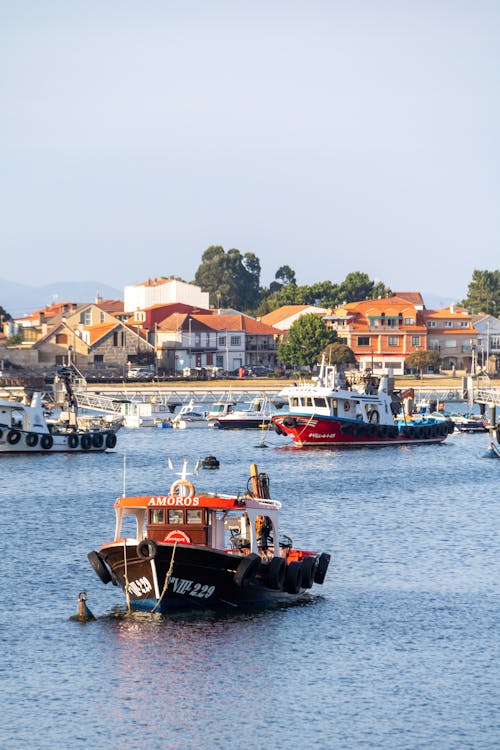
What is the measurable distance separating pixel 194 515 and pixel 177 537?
0.85 meters

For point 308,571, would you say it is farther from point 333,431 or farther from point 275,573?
point 333,431

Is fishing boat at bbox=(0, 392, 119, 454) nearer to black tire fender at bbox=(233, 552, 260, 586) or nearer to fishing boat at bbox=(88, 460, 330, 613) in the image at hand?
fishing boat at bbox=(88, 460, 330, 613)

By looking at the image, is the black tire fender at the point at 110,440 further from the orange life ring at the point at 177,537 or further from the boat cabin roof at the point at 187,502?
the orange life ring at the point at 177,537

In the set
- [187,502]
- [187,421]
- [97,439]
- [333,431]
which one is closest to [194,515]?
[187,502]

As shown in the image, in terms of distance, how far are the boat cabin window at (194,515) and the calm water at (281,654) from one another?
10.3 feet

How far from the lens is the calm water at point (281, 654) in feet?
118

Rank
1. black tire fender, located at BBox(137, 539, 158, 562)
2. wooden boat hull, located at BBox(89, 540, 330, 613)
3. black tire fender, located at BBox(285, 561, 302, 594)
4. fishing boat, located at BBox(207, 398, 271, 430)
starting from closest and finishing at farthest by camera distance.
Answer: black tire fender, located at BBox(137, 539, 158, 562), wooden boat hull, located at BBox(89, 540, 330, 613), black tire fender, located at BBox(285, 561, 302, 594), fishing boat, located at BBox(207, 398, 271, 430)

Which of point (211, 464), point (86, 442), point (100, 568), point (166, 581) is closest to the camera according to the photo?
point (166, 581)

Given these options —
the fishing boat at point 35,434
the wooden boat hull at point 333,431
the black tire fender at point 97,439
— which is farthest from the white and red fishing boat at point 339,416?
the fishing boat at point 35,434

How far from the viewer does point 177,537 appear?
4325 centimetres

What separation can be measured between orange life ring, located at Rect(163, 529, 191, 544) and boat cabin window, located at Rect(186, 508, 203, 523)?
0.43 metres

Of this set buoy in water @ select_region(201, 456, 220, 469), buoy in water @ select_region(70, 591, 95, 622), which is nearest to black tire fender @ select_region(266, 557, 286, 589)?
buoy in water @ select_region(70, 591, 95, 622)

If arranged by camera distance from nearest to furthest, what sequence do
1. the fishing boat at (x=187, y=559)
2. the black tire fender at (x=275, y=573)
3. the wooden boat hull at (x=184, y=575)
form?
the wooden boat hull at (x=184, y=575) < the fishing boat at (x=187, y=559) < the black tire fender at (x=275, y=573)

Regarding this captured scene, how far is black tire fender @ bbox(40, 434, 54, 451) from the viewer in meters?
103
